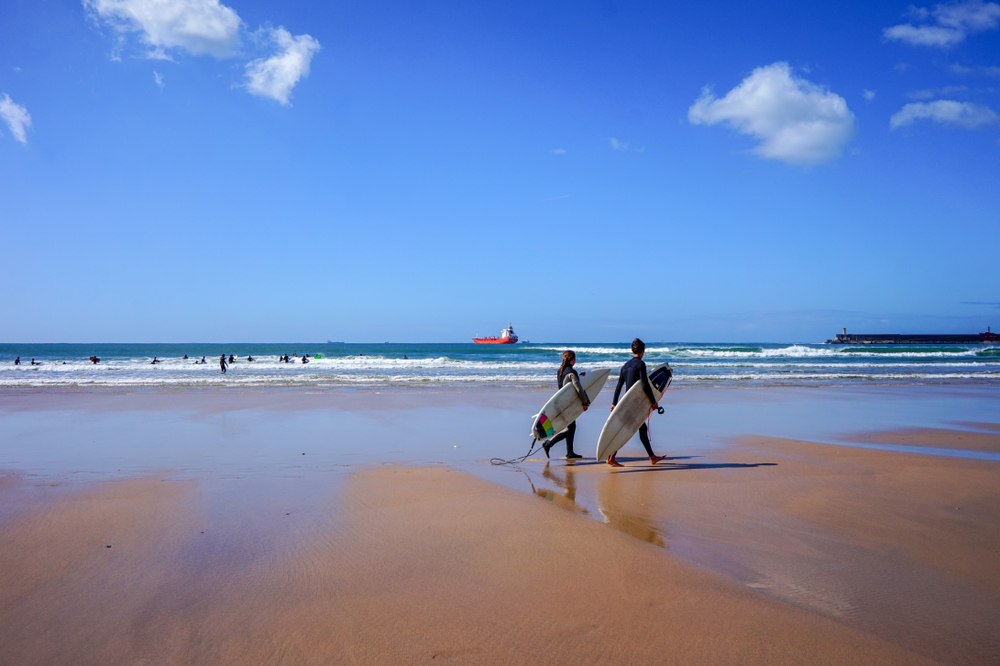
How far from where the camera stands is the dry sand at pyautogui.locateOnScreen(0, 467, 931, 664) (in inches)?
111

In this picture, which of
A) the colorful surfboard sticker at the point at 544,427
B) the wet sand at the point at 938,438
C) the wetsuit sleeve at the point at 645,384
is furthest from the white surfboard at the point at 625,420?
the wet sand at the point at 938,438

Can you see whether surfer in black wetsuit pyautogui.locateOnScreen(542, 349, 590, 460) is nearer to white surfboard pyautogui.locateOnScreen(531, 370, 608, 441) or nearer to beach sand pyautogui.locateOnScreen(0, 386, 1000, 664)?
white surfboard pyautogui.locateOnScreen(531, 370, 608, 441)

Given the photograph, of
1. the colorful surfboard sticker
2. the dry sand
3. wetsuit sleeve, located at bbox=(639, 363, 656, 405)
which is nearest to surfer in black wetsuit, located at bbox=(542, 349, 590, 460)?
the colorful surfboard sticker

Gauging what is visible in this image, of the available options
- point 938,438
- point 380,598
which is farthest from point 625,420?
point 938,438

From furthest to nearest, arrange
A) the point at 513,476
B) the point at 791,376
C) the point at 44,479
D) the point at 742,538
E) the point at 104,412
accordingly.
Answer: the point at 791,376, the point at 104,412, the point at 513,476, the point at 44,479, the point at 742,538

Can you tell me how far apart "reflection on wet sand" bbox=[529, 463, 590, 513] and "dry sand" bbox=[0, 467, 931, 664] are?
A: 49cm

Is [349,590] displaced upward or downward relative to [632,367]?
downward

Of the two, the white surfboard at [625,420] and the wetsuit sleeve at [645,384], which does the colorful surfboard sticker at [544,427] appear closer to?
the white surfboard at [625,420]

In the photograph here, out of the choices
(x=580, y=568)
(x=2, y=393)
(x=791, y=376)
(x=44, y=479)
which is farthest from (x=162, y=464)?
(x=791, y=376)

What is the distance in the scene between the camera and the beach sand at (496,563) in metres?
2.88

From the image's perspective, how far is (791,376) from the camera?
2459cm

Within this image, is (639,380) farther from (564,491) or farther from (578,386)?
(564,491)

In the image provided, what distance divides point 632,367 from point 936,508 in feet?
11.4

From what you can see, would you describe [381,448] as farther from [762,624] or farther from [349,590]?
[762,624]
